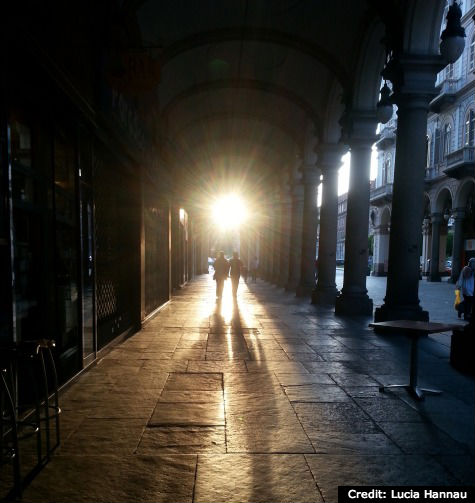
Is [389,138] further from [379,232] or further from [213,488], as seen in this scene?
[213,488]

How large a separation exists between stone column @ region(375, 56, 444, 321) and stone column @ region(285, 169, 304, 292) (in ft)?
30.3

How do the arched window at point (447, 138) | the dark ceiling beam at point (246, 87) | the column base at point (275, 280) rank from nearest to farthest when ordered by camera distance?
the dark ceiling beam at point (246, 87), the column base at point (275, 280), the arched window at point (447, 138)

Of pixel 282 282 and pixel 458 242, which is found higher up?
pixel 458 242

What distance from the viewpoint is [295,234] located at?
18156mm

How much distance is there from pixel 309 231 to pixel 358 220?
5101 mm

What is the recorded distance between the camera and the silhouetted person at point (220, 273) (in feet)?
44.3

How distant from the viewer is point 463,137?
91.5ft

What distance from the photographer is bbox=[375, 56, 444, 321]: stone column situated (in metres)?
7.74

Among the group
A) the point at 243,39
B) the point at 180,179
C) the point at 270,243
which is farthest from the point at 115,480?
the point at 270,243

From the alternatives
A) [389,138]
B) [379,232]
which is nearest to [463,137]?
[389,138]

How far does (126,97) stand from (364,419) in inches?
255

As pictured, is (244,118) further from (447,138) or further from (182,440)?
(447,138)

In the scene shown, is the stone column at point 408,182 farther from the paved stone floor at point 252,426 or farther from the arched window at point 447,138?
the arched window at point 447,138

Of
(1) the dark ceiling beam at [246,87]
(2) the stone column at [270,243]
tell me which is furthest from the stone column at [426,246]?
(1) the dark ceiling beam at [246,87]
